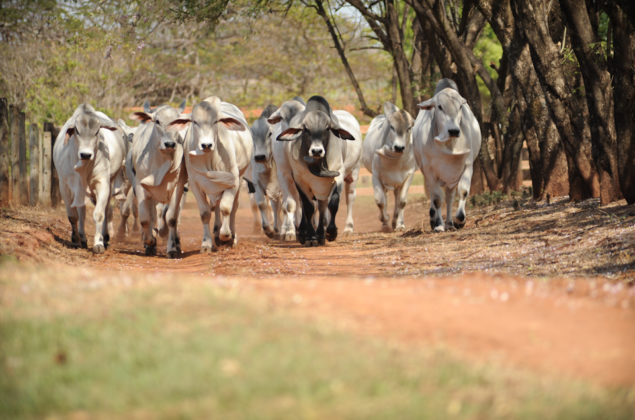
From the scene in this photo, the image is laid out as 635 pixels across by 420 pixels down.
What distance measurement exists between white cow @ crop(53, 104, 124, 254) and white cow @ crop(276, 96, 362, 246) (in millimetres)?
2491

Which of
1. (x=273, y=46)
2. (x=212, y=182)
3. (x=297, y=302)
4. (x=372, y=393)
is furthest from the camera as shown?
(x=273, y=46)

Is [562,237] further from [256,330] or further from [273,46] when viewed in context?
[273,46]

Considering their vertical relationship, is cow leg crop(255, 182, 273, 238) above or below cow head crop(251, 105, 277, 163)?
below

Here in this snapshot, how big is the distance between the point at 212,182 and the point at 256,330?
27.1 feet

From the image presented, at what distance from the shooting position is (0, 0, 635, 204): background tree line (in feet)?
37.1

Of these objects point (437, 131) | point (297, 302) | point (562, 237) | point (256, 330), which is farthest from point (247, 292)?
point (437, 131)

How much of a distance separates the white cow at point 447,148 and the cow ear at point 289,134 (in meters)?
1.82

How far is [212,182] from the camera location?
12453mm

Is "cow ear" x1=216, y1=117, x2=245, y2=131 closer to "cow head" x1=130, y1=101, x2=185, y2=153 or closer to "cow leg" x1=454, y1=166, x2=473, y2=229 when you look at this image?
"cow head" x1=130, y1=101, x2=185, y2=153

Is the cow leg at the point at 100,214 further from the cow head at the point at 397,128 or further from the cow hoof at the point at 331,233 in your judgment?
the cow head at the point at 397,128

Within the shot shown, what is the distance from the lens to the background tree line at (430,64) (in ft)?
37.1

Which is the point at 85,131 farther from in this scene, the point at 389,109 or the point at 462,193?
the point at 462,193

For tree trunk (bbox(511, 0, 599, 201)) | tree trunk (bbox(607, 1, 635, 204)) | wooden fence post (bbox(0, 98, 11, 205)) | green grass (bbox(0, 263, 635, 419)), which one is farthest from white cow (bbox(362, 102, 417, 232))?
green grass (bbox(0, 263, 635, 419))

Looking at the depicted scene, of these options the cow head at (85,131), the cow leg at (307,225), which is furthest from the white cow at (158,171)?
the cow leg at (307,225)
